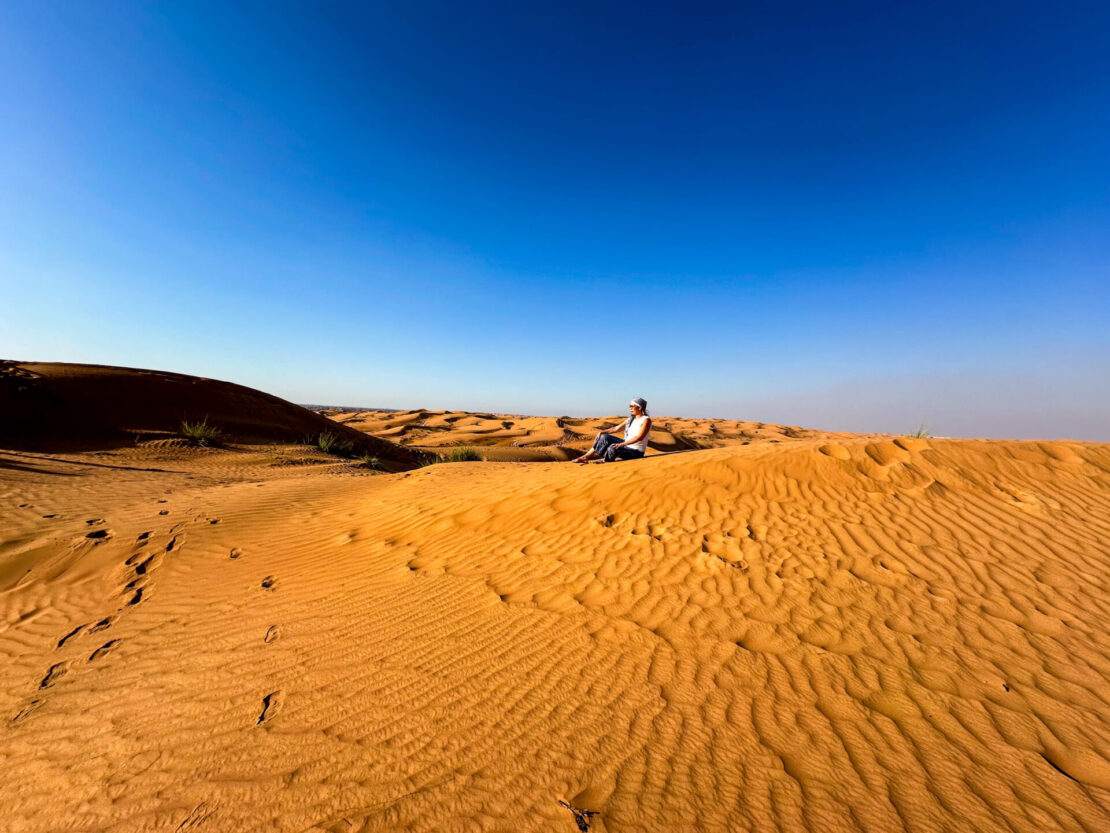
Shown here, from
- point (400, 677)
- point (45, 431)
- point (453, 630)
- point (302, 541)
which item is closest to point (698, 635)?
point (453, 630)

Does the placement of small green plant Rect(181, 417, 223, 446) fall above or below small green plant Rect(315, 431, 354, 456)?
above

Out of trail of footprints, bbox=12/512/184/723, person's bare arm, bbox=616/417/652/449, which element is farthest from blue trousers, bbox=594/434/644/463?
trail of footprints, bbox=12/512/184/723

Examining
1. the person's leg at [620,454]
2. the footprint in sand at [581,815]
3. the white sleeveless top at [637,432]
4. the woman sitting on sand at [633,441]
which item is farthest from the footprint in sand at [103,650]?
the white sleeveless top at [637,432]

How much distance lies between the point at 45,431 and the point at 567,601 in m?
14.4

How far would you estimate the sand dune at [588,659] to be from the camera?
6.03 feet

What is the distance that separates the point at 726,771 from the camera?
1961mm

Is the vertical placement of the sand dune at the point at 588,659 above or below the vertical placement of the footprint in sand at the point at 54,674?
above

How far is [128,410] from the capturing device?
12086 mm

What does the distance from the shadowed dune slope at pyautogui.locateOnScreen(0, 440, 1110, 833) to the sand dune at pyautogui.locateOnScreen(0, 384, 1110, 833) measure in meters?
0.02

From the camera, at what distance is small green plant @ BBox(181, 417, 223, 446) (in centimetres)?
1106

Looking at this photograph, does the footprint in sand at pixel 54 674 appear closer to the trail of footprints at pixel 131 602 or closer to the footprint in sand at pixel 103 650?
the trail of footprints at pixel 131 602

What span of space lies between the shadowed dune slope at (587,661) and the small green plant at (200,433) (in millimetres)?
6256

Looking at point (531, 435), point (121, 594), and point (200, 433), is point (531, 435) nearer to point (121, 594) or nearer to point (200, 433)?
point (200, 433)

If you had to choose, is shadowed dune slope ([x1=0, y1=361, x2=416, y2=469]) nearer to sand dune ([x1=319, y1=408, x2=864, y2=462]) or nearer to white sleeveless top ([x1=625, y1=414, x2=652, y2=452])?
sand dune ([x1=319, y1=408, x2=864, y2=462])
